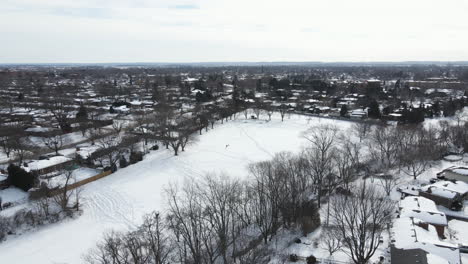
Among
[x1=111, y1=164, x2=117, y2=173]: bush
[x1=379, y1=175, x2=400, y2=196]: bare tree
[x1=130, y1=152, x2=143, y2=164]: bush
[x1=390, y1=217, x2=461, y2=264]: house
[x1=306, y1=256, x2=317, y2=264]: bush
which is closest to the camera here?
[x1=390, y1=217, x2=461, y2=264]: house

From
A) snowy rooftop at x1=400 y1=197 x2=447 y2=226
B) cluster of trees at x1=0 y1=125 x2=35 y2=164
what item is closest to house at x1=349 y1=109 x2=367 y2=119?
snowy rooftop at x1=400 y1=197 x2=447 y2=226

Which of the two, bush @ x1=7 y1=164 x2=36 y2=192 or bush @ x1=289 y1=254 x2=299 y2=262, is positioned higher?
bush @ x1=7 y1=164 x2=36 y2=192

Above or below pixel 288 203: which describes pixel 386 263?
below

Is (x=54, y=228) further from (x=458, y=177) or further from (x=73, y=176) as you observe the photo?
(x=458, y=177)

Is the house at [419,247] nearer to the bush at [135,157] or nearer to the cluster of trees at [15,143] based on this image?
the bush at [135,157]

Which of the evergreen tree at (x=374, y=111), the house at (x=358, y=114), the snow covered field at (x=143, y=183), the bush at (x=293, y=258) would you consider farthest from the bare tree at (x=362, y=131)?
the bush at (x=293, y=258)

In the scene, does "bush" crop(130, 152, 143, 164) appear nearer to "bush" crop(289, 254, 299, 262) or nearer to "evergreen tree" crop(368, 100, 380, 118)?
"bush" crop(289, 254, 299, 262)

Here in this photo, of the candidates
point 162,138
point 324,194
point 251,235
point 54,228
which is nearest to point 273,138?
point 162,138
